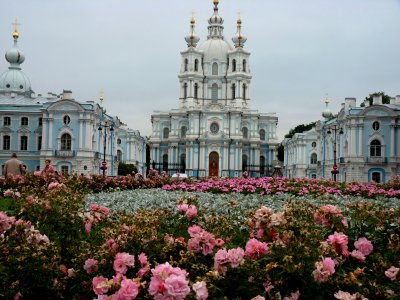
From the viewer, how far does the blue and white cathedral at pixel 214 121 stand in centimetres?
7225

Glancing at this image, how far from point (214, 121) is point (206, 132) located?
2.61 metres

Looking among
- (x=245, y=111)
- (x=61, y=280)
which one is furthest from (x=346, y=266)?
(x=245, y=111)

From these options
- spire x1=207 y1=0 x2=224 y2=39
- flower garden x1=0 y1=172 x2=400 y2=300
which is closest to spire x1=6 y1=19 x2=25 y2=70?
spire x1=207 y1=0 x2=224 y2=39

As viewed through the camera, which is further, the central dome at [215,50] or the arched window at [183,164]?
the central dome at [215,50]

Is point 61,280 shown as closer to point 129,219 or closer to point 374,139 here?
point 129,219

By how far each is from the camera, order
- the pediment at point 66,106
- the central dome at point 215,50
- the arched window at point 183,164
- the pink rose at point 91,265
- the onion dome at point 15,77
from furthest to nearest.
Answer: the central dome at point 215,50 → the arched window at point 183,164 → the onion dome at point 15,77 → the pediment at point 66,106 → the pink rose at point 91,265

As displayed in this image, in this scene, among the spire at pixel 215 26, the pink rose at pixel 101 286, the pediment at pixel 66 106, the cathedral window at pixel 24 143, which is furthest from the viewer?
the spire at pixel 215 26

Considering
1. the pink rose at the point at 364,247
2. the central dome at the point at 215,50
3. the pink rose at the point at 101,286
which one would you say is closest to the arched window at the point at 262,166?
the central dome at the point at 215,50

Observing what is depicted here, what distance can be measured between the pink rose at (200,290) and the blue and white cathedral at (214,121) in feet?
220

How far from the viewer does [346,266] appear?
17.3 feet

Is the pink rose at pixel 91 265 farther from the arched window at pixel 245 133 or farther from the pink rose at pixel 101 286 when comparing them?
the arched window at pixel 245 133

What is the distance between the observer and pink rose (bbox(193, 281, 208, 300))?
13.3ft

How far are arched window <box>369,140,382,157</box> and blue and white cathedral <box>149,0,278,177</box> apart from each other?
2237cm

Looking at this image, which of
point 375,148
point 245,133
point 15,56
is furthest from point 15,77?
point 375,148
